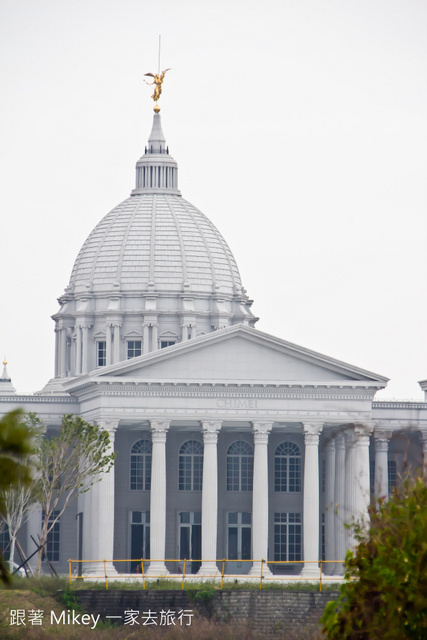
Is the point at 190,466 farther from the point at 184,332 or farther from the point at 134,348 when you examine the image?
the point at 184,332

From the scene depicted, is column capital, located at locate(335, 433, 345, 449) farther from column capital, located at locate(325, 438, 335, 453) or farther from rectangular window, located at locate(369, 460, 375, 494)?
rectangular window, located at locate(369, 460, 375, 494)

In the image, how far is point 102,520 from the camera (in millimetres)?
87000

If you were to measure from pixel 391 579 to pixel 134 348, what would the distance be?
266 ft

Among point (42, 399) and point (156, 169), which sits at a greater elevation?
point (156, 169)

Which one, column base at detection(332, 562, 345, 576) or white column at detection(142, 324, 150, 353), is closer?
column base at detection(332, 562, 345, 576)

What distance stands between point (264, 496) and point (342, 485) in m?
4.85

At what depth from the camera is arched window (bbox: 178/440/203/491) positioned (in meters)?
94.6

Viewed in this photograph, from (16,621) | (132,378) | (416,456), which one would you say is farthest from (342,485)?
(16,621)

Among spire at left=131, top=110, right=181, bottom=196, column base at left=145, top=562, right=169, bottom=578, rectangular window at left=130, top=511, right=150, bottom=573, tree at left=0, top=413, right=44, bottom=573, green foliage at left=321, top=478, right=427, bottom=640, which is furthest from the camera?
spire at left=131, top=110, right=181, bottom=196

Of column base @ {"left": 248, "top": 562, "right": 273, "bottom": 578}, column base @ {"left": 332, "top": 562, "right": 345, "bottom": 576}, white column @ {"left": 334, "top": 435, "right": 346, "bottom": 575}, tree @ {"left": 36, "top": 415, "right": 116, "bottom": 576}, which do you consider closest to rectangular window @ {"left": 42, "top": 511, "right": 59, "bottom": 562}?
column base @ {"left": 248, "top": 562, "right": 273, "bottom": 578}

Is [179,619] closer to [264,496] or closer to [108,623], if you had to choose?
[108,623]

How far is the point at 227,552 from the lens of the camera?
304 feet

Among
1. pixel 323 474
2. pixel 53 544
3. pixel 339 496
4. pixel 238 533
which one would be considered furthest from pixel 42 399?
pixel 339 496

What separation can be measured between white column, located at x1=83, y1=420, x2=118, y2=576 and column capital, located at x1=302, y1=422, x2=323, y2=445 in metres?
9.79
